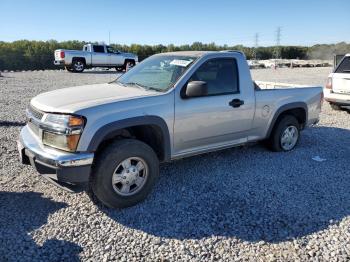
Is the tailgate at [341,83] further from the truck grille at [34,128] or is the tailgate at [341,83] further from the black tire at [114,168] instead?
the truck grille at [34,128]

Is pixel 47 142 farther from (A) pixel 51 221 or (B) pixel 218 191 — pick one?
(B) pixel 218 191

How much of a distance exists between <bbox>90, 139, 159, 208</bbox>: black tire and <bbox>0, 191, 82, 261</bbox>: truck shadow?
592 mm

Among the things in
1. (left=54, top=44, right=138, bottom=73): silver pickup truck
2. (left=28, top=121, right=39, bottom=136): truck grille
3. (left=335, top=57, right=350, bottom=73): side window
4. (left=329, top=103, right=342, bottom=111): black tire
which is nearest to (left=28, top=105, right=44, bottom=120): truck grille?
(left=28, top=121, right=39, bottom=136): truck grille

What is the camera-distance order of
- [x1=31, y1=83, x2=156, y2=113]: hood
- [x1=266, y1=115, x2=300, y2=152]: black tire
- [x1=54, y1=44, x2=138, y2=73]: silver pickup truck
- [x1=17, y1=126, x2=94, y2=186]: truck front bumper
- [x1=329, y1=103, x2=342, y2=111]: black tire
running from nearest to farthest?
[x1=17, y1=126, x2=94, y2=186]: truck front bumper, [x1=31, y1=83, x2=156, y2=113]: hood, [x1=266, y1=115, x2=300, y2=152]: black tire, [x1=329, y1=103, x2=342, y2=111]: black tire, [x1=54, y1=44, x2=138, y2=73]: silver pickup truck

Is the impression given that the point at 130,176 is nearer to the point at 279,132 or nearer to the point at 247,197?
the point at 247,197

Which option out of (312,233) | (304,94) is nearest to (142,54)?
(304,94)

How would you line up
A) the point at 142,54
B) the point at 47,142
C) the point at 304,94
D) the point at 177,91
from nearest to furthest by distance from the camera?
the point at 47,142 → the point at 177,91 → the point at 304,94 → the point at 142,54

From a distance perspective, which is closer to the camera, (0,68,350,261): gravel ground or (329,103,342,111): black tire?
(0,68,350,261): gravel ground

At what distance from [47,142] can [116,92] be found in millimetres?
1135

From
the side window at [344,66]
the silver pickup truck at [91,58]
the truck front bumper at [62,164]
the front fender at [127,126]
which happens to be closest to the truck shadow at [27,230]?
the truck front bumper at [62,164]

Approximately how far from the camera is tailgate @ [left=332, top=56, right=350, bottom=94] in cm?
1005

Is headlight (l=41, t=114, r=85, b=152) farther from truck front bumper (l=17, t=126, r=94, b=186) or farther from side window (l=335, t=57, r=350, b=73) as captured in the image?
side window (l=335, t=57, r=350, b=73)

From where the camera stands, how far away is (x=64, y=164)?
391cm

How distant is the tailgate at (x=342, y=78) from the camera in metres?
10.0
